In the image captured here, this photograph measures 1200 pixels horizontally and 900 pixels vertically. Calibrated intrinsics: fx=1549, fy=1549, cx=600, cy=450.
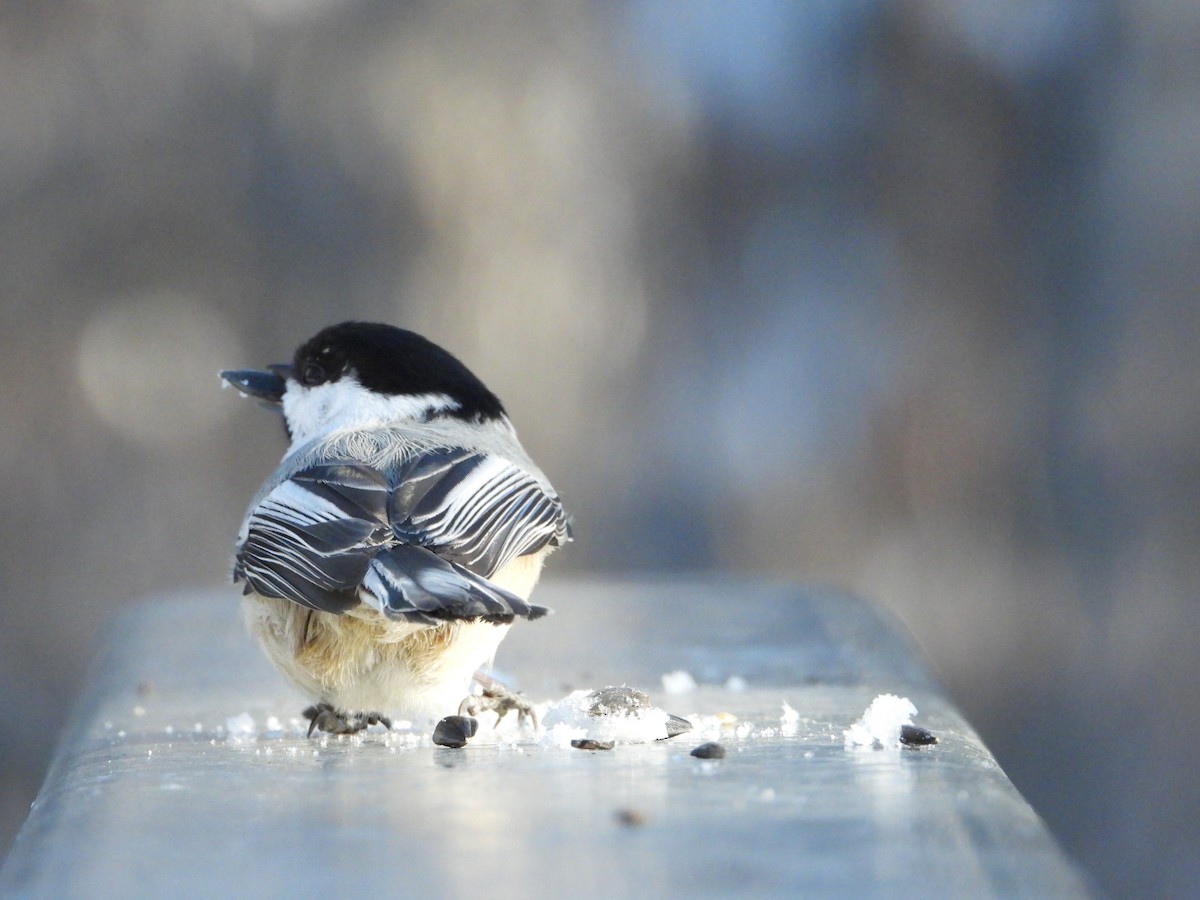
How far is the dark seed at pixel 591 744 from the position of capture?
1329mm

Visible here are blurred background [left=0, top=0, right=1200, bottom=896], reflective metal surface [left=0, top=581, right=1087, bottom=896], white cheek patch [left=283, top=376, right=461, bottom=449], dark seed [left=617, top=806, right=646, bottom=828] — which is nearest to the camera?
reflective metal surface [left=0, top=581, right=1087, bottom=896]

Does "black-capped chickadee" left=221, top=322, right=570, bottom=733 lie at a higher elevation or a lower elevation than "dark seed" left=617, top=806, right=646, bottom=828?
higher

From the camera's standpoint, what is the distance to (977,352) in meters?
3.54

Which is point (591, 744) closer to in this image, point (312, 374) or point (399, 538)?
point (399, 538)

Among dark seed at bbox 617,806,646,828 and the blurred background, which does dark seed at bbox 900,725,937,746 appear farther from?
the blurred background

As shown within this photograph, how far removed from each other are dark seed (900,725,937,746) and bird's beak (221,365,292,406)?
964mm

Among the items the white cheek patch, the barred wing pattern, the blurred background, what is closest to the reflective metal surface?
the barred wing pattern

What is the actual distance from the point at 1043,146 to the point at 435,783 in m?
2.75

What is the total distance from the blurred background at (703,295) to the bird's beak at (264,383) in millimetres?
1525

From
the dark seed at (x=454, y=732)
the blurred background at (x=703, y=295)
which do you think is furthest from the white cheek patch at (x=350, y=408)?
the blurred background at (x=703, y=295)

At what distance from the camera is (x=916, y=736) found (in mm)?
1311

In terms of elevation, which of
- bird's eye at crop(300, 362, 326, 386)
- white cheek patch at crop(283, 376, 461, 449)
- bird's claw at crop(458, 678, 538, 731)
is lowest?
bird's claw at crop(458, 678, 538, 731)

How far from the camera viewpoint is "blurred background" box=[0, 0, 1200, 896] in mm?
3395

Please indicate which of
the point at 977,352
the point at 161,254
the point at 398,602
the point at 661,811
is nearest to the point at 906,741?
the point at 661,811
